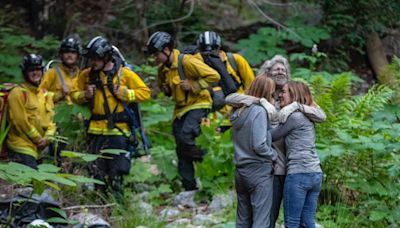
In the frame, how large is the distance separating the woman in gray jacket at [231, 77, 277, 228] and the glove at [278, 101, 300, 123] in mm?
126

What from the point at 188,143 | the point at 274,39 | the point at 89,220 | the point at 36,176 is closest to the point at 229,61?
the point at 188,143

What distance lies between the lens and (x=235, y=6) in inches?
666

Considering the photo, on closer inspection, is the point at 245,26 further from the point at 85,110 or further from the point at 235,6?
the point at 85,110

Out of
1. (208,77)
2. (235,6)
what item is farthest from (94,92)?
(235,6)

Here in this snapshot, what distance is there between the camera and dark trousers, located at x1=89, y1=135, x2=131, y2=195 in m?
7.50

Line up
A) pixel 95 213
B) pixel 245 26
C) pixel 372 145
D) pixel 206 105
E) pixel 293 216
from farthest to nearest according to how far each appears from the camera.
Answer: pixel 245 26 < pixel 206 105 < pixel 95 213 < pixel 372 145 < pixel 293 216

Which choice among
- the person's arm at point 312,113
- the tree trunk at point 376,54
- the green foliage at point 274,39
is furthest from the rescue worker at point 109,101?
the tree trunk at point 376,54

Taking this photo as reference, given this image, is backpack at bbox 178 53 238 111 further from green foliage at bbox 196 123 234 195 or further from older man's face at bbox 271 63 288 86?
older man's face at bbox 271 63 288 86

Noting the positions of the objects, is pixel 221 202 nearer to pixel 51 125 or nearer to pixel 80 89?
pixel 80 89

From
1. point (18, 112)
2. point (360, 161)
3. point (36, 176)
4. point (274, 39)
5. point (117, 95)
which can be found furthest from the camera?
point (274, 39)

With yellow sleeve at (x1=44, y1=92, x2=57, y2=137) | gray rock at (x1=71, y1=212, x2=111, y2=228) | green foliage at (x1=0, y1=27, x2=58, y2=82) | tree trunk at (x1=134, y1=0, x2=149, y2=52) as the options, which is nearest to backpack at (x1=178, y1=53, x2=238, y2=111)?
yellow sleeve at (x1=44, y1=92, x2=57, y2=137)

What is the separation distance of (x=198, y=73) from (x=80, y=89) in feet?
4.48

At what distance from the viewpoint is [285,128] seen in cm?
568

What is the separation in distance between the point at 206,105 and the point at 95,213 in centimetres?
185
